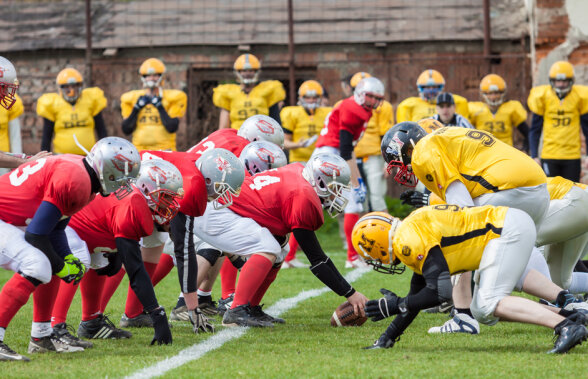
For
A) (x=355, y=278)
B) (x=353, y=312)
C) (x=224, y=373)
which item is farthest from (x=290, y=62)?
(x=224, y=373)

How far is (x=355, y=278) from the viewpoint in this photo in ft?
29.8

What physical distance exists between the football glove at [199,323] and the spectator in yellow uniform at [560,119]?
5584 mm

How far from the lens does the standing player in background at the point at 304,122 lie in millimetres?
11398

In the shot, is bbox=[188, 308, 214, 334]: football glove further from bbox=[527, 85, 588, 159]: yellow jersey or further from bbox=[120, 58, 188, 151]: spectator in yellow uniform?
bbox=[527, 85, 588, 159]: yellow jersey

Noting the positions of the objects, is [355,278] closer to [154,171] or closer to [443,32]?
[154,171]

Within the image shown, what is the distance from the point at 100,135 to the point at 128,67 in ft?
12.8

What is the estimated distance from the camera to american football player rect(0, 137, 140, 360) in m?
5.01

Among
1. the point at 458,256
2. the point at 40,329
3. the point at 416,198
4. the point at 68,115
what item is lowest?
the point at 40,329

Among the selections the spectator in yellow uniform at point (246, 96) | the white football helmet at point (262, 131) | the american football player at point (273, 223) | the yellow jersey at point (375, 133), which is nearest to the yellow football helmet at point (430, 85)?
the yellow jersey at point (375, 133)

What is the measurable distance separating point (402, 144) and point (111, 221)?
187cm

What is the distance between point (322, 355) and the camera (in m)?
5.18

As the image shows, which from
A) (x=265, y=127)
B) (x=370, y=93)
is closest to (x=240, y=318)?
(x=265, y=127)

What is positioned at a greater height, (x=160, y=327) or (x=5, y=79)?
(x=5, y=79)

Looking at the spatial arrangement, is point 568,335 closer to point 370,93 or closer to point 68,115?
point 370,93
